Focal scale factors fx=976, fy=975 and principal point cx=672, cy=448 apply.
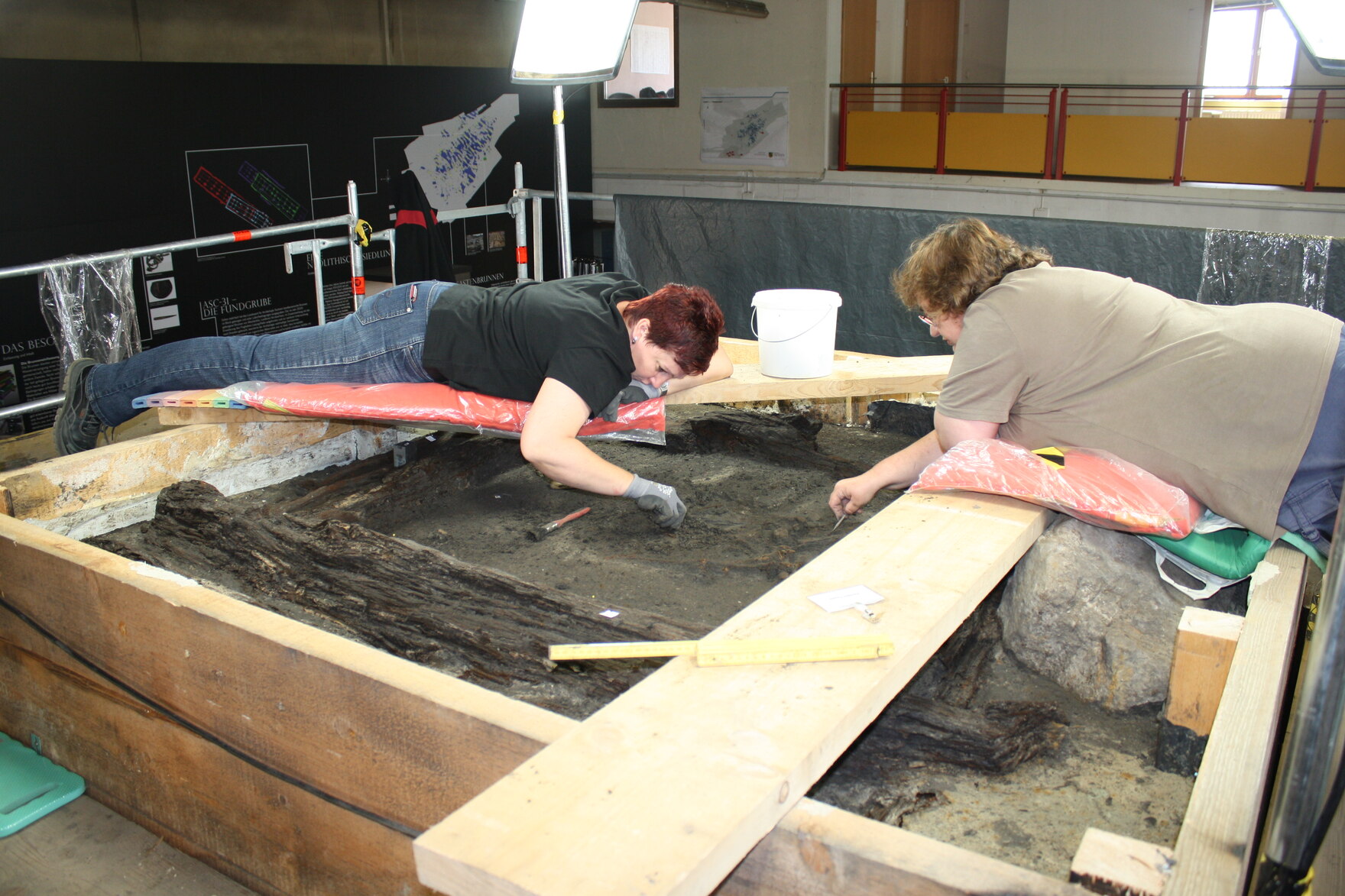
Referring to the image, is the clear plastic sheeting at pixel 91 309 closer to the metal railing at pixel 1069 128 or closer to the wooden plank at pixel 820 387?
the wooden plank at pixel 820 387

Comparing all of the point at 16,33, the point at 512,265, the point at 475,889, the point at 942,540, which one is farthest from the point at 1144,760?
the point at 512,265

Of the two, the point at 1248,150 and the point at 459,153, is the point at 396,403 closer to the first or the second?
the point at 459,153

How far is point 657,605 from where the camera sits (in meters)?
2.58

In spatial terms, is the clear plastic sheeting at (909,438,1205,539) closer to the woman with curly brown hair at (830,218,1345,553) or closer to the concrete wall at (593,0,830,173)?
the woman with curly brown hair at (830,218,1345,553)

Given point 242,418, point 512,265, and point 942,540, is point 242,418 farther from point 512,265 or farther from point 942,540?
point 512,265

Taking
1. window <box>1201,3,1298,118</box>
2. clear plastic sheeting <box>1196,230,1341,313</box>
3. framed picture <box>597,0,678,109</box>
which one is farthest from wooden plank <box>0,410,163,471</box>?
window <box>1201,3,1298,118</box>

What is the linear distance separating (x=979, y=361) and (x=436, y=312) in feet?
5.55

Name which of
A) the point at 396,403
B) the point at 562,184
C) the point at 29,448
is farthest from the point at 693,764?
the point at 29,448

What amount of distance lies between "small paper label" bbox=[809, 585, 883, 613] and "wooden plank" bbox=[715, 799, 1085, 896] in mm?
470

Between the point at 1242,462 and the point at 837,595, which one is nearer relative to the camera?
the point at 837,595

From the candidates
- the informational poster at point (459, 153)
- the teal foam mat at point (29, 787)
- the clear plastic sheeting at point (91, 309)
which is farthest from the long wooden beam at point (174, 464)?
the informational poster at point (459, 153)

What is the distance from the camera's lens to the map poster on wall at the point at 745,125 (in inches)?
419

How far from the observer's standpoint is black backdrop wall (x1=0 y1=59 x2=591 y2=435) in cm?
528

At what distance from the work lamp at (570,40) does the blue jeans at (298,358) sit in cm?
127
